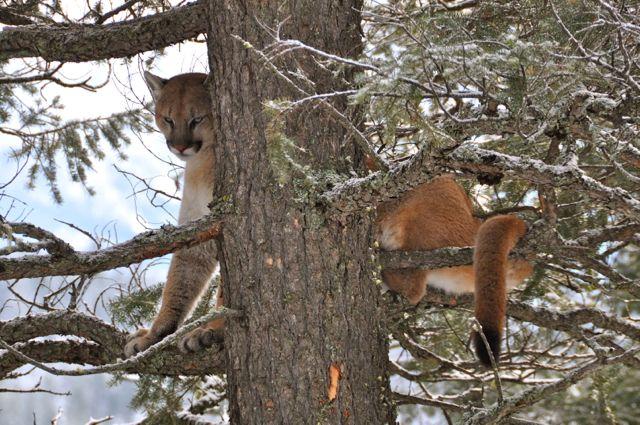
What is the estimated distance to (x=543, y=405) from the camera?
697 centimetres

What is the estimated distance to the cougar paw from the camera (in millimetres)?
4910

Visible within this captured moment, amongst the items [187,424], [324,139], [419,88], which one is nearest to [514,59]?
[419,88]

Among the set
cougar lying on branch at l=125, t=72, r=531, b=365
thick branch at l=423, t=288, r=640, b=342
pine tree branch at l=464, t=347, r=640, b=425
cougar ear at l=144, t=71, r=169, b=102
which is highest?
cougar ear at l=144, t=71, r=169, b=102

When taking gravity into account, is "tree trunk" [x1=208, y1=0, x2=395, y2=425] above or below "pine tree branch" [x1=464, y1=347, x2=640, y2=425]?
above

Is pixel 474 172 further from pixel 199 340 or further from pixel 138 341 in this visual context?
pixel 138 341

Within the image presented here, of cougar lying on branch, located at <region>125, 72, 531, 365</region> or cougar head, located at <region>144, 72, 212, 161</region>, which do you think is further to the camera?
cougar head, located at <region>144, 72, 212, 161</region>

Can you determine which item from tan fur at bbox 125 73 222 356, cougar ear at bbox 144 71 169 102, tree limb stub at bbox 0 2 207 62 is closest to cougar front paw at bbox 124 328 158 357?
tan fur at bbox 125 73 222 356

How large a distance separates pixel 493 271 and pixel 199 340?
1824 millimetres

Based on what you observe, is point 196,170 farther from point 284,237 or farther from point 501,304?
point 501,304

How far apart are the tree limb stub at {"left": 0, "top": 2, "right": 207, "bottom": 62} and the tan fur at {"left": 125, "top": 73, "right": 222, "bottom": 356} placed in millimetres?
1085

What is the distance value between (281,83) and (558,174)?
173cm

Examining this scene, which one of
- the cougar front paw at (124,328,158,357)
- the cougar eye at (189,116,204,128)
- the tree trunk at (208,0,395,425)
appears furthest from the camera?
the cougar eye at (189,116,204,128)

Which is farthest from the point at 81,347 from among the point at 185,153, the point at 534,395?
the point at 534,395

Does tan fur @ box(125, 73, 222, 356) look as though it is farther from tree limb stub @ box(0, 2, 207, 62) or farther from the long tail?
the long tail
